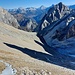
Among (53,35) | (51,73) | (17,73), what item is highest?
(17,73)

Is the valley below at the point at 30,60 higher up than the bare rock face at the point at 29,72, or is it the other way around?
the bare rock face at the point at 29,72

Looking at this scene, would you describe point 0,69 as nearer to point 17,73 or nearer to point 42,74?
point 17,73

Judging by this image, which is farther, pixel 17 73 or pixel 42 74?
pixel 42 74

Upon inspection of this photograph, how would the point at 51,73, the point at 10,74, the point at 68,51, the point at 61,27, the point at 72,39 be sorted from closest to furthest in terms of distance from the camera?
the point at 10,74 < the point at 51,73 < the point at 68,51 < the point at 72,39 < the point at 61,27

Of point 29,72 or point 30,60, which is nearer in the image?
point 29,72

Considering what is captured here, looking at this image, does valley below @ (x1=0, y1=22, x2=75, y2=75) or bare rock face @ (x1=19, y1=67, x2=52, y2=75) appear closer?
bare rock face @ (x1=19, y1=67, x2=52, y2=75)

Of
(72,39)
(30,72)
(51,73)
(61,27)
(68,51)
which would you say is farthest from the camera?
(61,27)

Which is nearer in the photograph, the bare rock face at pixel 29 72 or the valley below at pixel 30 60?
the bare rock face at pixel 29 72

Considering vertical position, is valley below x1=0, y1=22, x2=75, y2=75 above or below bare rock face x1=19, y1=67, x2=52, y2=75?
below

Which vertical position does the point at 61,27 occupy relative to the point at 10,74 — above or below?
below

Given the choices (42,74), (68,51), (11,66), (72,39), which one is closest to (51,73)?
(42,74)

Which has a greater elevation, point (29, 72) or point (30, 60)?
point (29, 72)
